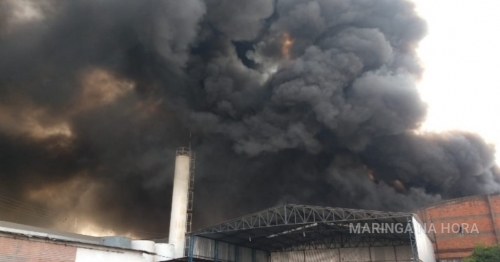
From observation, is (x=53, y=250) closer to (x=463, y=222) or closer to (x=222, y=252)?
(x=222, y=252)

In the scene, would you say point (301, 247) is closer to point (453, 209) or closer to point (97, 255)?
point (453, 209)

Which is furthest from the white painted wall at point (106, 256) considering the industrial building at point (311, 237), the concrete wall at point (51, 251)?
the industrial building at point (311, 237)

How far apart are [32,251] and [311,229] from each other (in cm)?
1872

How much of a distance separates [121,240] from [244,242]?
33.7ft

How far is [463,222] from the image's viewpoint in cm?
2928

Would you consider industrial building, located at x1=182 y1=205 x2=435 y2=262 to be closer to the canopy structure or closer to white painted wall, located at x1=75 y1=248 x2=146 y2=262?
the canopy structure

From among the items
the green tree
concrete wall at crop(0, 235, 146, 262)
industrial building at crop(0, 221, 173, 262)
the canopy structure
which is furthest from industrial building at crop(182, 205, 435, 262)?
concrete wall at crop(0, 235, 146, 262)

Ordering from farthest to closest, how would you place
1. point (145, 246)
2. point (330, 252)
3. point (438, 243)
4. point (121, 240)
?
point (330, 252) → point (438, 243) → point (145, 246) → point (121, 240)

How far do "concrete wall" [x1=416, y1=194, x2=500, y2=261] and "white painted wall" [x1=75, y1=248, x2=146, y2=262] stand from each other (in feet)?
73.5

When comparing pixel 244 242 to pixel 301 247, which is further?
pixel 301 247

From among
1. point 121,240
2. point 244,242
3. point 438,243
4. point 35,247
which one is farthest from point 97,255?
point 438,243

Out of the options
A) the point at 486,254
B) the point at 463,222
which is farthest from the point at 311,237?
the point at 486,254

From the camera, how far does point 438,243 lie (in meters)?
30.2

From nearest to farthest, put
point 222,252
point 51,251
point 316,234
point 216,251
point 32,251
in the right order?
point 32,251 → point 51,251 → point 216,251 → point 222,252 → point 316,234
